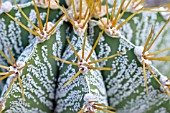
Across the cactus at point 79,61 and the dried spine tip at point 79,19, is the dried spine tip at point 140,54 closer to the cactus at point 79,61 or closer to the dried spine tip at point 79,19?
the cactus at point 79,61

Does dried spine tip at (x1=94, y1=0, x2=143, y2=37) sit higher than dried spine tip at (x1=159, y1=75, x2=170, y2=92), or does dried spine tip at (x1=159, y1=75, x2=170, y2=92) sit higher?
dried spine tip at (x1=94, y1=0, x2=143, y2=37)

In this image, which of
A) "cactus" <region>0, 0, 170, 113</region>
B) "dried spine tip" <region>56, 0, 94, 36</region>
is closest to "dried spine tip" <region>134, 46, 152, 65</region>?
"cactus" <region>0, 0, 170, 113</region>

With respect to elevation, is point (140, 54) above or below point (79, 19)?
below

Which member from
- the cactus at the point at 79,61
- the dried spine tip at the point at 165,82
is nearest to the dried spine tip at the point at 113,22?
the cactus at the point at 79,61

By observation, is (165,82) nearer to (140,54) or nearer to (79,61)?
(140,54)

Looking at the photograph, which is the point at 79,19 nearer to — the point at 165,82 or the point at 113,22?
the point at 113,22

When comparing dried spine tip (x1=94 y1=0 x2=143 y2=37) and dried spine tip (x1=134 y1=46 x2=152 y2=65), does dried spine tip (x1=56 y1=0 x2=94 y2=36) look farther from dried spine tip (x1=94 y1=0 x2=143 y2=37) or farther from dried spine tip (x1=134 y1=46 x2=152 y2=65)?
dried spine tip (x1=134 y1=46 x2=152 y2=65)

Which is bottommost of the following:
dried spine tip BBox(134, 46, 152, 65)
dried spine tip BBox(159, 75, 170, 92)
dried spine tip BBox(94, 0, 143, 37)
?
dried spine tip BBox(159, 75, 170, 92)

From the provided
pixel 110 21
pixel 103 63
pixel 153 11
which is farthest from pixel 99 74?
pixel 153 11

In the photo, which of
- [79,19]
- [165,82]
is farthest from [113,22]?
[165,82]
